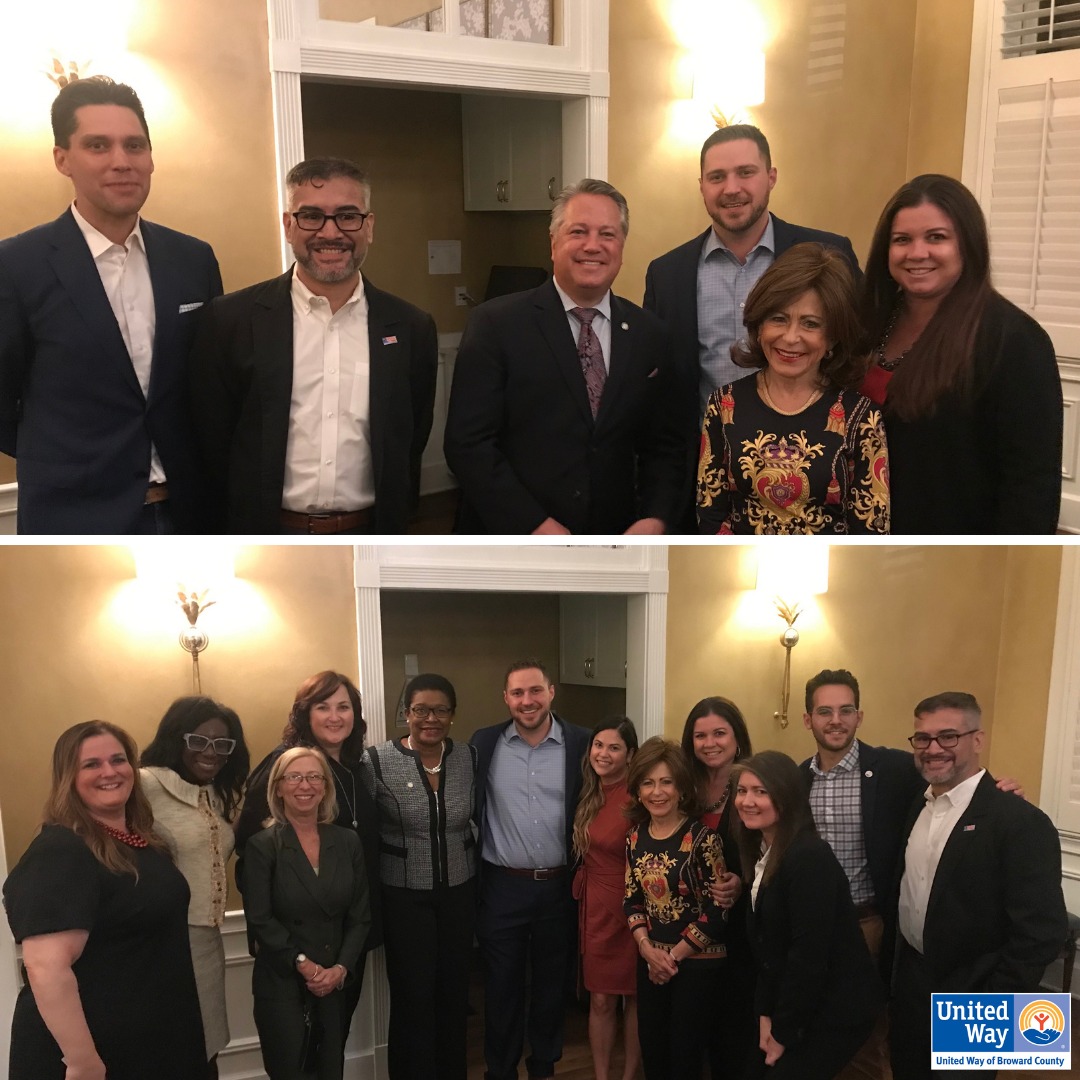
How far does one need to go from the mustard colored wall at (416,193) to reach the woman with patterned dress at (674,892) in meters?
3.80

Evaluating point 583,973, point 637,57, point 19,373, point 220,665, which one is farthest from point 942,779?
point 637,57

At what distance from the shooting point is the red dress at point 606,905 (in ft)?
4.63

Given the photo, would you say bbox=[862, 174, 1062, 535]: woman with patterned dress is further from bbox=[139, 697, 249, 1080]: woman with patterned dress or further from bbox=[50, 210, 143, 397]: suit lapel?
bbox=[50, 210, 143, 397]: suit lapel

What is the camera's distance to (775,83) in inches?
164

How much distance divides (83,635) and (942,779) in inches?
41.7

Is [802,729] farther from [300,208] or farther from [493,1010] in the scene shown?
[300,208]

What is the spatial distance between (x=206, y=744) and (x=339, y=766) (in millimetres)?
161

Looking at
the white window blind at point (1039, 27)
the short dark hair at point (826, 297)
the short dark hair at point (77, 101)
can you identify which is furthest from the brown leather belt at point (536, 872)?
the white window blind at point (1039, 27)

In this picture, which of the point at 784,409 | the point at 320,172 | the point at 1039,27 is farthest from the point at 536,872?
the point at 1039,27

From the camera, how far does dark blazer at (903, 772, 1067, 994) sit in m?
1.35

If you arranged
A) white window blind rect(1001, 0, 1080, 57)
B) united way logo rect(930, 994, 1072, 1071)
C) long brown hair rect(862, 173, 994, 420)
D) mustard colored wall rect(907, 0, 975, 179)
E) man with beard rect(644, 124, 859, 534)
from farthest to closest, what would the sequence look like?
mustard colored wall rect(907, 0, 975, 179) < white window blind rect(1001, 0, 1080, 57) < man with beard rect(644, 124, 859, 534) < long brown hair rect(862, 173, 994, 420) < united way logo rect(930, 994, 1072, 1071)

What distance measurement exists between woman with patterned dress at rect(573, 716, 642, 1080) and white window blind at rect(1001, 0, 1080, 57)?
12.6 feet

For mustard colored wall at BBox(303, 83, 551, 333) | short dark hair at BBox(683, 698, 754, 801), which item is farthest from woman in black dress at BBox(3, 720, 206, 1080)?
mustard colored wall at BBox(303, 83, 551, 333)

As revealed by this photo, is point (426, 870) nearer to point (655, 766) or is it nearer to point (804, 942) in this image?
point (655, 766)
